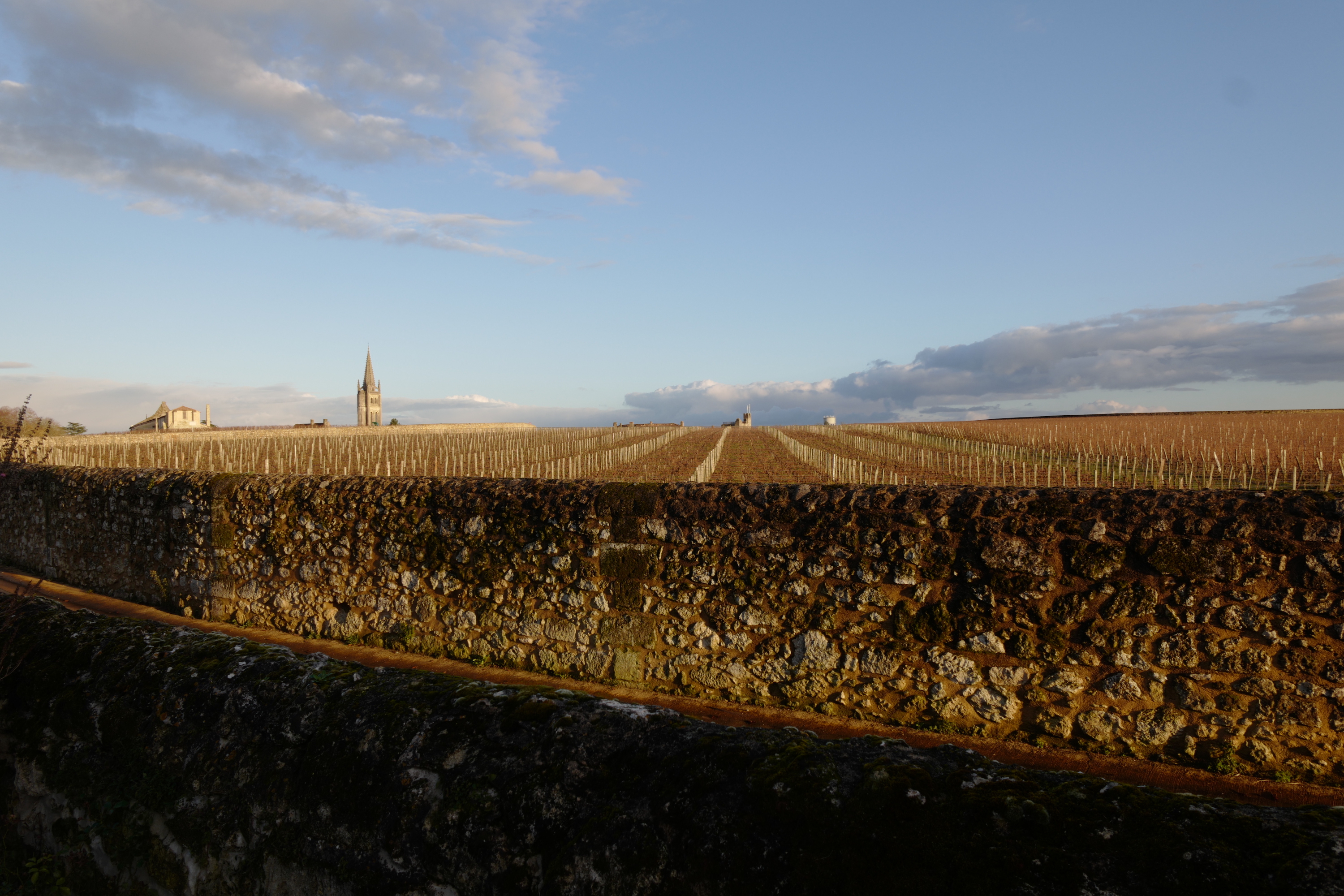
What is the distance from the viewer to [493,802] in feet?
7.23

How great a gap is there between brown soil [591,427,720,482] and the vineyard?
137 mm

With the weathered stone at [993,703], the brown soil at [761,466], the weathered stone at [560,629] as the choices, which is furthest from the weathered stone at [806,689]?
the brown soil at [761,466]

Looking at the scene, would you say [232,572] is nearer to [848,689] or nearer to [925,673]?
[848,689]

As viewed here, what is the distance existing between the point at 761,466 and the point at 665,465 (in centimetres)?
387

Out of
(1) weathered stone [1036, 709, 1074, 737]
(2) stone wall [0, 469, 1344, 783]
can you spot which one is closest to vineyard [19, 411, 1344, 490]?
(2) stone wall [0, 469, 1344, 783]

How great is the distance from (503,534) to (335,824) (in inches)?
159

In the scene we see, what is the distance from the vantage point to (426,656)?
22.0 ft

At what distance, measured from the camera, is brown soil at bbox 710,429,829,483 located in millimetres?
21781

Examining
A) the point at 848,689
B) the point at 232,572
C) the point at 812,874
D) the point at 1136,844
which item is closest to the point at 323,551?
the point at 232,572

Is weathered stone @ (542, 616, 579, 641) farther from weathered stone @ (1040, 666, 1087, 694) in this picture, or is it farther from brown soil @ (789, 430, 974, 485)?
brown soil @ (789, 430, 974, 485)

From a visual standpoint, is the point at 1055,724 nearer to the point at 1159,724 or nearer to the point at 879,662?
the point at 1159,724

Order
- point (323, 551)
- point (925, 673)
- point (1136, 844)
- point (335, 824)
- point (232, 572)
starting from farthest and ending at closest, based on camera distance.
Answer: point (232, 572) < point (323, 551) < point (925, 673) < point (335, 824) < point (1136, 844)

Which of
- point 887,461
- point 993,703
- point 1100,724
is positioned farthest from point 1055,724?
point 887,461

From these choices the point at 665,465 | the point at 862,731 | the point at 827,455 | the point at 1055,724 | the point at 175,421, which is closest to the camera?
the point at 1055,724
